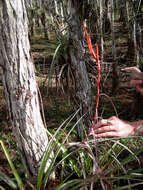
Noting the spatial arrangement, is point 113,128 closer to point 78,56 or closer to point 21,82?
point 21,82

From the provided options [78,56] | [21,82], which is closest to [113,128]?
[21,82]

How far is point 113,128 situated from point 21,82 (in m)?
0.72

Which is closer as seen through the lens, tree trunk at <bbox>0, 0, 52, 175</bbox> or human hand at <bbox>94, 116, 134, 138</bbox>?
tree trunk at <bbox>0, 0, 52, 175</bbox>

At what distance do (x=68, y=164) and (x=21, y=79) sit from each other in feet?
2.86

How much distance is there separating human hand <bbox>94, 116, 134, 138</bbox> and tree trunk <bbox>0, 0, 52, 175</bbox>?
44 cm

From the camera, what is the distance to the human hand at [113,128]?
1.29 m

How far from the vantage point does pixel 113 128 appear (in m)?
1.31

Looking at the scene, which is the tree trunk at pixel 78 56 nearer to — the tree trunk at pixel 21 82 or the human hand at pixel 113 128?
the human hand at pixel 113 128

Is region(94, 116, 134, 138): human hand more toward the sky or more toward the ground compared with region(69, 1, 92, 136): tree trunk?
more toward the ground

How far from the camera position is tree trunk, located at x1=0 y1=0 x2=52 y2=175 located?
1.13 meters

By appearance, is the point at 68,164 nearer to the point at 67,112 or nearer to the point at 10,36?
the point at 10,36

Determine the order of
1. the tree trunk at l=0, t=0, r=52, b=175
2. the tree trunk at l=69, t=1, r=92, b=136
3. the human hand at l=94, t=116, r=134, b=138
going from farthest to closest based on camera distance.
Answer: the tree trunk at l=69, t=1, r=92, b=136 < the human hand at l=94, t=116, r=134, b=138 < the tree trunk at l=0, t=0, r=52, b=175

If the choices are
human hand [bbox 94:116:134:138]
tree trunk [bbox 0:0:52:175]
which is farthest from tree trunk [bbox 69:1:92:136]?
tree trunk [bbox 0:0:52:175]

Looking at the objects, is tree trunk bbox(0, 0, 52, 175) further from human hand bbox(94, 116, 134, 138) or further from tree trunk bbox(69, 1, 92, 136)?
tree trunk bbox(69, 1, 92, 136)
